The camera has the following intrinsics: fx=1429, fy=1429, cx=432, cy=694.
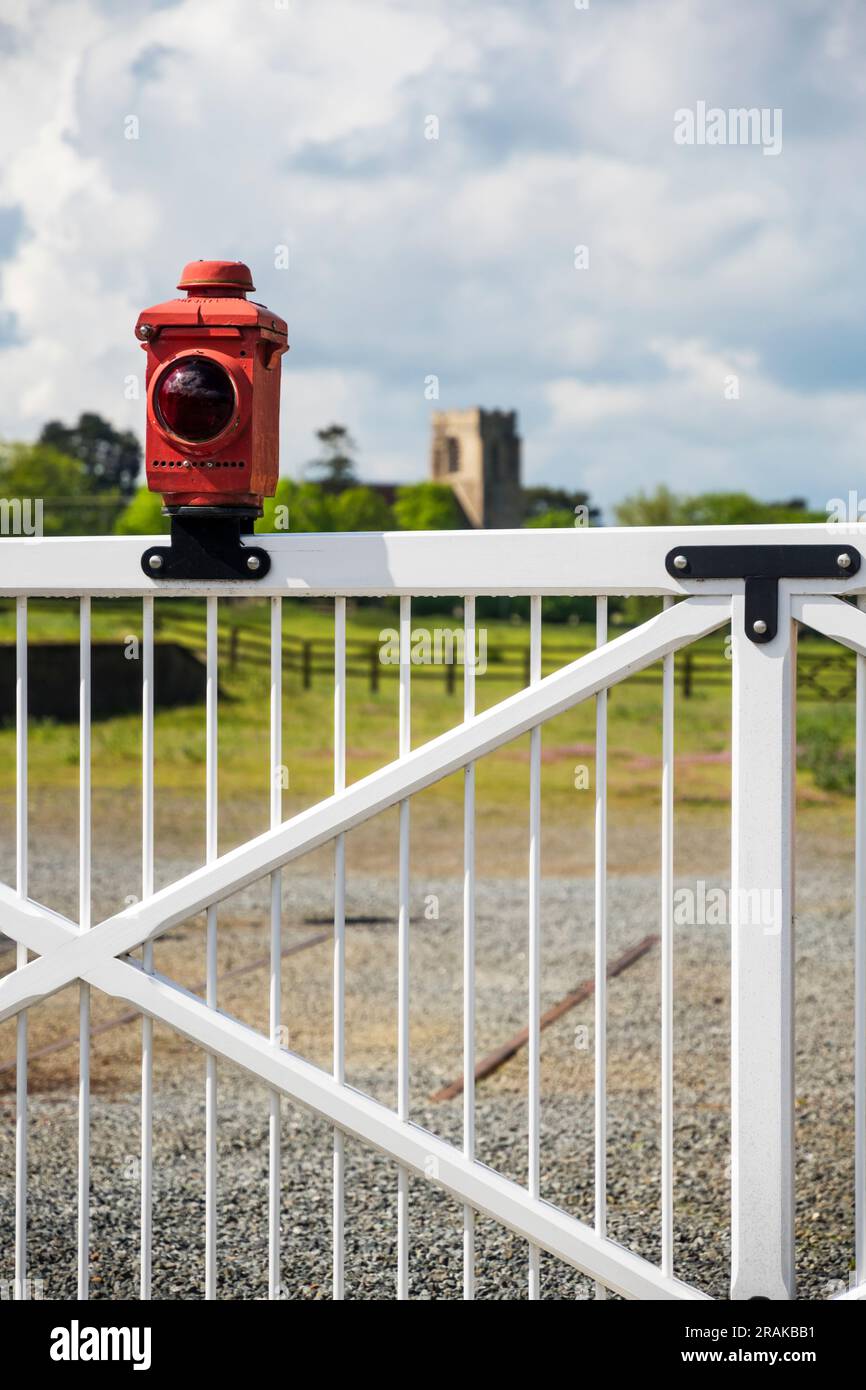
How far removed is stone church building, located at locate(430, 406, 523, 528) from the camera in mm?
104306

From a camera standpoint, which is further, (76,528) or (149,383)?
(76,528)

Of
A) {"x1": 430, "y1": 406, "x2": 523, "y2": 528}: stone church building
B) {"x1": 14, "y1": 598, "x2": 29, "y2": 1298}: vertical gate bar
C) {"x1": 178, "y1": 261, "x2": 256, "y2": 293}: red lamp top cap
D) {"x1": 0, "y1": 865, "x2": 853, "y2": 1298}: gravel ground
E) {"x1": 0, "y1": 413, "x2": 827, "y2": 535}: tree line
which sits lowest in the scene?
{"x1": 0, "y1": 865, "x2": 853, "y2": 1298}: gravel ground

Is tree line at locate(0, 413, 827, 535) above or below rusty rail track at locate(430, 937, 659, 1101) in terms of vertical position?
above

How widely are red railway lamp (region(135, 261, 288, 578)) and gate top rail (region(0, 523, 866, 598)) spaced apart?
55 mm

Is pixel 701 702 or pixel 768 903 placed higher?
pixel 701 702

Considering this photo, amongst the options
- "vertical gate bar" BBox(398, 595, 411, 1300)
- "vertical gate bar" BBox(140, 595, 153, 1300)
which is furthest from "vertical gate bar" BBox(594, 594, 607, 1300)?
"vertical gate bar" BBox(140, 595, 153, 1300)

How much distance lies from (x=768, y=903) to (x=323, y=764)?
21.1 meters

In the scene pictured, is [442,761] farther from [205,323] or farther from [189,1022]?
[205,323]

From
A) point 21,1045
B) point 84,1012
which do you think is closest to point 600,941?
point 84,1012

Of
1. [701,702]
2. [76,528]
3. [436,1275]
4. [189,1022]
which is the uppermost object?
[76,528]

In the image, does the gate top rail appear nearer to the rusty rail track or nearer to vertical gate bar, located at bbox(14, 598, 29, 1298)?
vertical gate bar, located at bbox(14, 598, 29, 1298)
